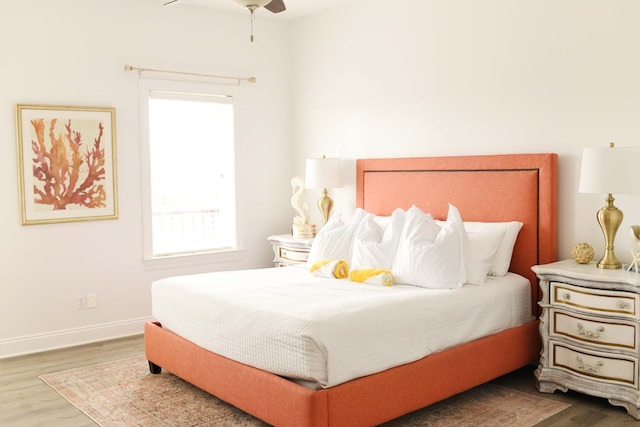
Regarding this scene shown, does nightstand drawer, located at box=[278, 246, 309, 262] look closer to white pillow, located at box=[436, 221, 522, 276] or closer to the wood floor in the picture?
the wood floor

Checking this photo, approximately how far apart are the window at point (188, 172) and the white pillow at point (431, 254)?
92.2 inches

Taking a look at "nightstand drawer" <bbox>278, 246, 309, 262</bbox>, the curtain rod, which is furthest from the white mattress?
the curtain rod

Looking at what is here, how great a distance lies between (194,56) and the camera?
5.54 meters

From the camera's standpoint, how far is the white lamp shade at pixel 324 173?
214 inches

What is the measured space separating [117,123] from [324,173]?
Result: 69.5 inches

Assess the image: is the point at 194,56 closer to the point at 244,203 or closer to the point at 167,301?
the point at 244,203

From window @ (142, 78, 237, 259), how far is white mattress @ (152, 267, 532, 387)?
1.52 metres

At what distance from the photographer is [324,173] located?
17.8ft

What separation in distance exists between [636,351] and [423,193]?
6.32 feet

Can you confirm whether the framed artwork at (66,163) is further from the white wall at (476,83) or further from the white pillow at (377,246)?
the white pillow at (377,246)

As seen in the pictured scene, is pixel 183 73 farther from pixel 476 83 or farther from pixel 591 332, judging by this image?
pixel 591 332

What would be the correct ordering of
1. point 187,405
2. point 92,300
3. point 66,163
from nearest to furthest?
1. point 187,405
2. point 66,163
3. point 92,300

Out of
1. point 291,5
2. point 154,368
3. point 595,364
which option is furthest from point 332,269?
point 291,5

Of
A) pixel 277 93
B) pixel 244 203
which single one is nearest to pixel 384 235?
pixel 244 203
